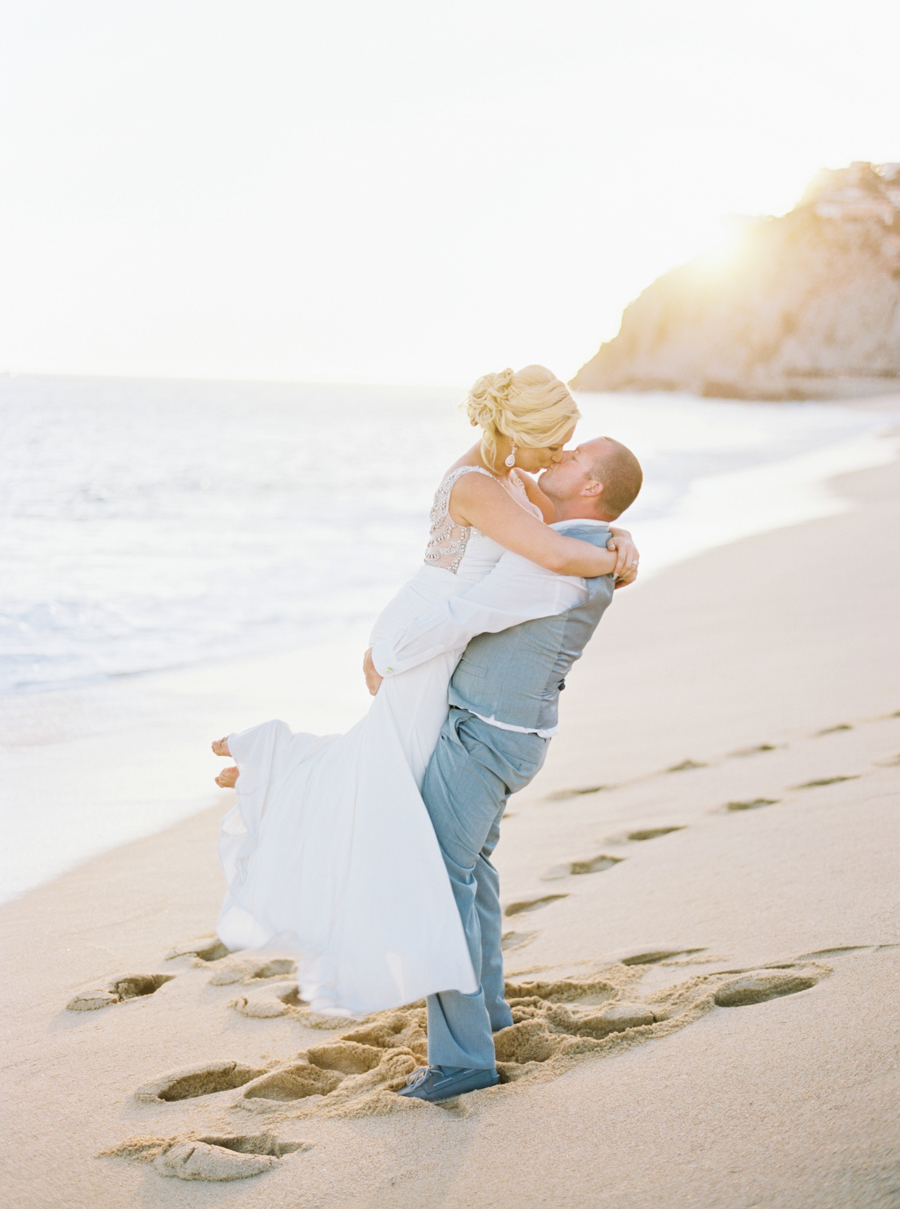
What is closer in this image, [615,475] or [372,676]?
[615,475]

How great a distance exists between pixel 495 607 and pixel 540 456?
1.21ft

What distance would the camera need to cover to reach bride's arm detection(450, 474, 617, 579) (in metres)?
2.32

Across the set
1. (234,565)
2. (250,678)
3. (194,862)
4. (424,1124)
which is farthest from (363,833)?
(234,565)

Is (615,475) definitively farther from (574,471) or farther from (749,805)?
(749,805)

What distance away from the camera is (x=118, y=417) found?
2366 inches

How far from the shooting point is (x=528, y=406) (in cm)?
231

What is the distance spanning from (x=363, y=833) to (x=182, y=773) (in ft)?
9.17

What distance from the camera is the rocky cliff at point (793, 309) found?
8856 cm

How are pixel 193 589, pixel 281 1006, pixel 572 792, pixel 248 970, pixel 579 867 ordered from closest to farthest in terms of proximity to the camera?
pixel 281 1006 → pixel 248 970 → pixel 579 867 → pixel 572 792 → pixel 193 589

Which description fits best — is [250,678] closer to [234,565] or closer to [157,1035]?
[157,1035]

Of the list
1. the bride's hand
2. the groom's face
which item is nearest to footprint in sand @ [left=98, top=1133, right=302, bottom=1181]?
the bride's hand

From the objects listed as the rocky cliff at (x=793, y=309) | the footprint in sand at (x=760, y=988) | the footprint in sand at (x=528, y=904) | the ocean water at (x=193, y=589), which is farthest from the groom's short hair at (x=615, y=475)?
the rocky cliff at (x=793, y=309)

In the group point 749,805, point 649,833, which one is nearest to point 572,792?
point 649,833

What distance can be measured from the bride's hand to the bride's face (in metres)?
0.22
